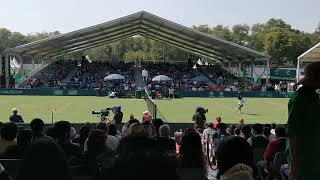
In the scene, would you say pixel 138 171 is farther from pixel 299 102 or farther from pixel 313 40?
pixel 313 40

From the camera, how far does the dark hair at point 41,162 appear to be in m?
4.38

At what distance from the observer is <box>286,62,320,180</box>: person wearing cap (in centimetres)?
537

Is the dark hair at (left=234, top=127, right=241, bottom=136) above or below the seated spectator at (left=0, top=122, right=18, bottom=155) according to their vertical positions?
below

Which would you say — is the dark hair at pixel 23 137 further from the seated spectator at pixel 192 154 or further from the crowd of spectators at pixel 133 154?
the seated spectator at pixel 192 154

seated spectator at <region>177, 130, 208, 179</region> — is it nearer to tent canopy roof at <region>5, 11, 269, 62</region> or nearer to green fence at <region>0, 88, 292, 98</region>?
tent canopy roof at <region>5, 11, 269, 62</region>

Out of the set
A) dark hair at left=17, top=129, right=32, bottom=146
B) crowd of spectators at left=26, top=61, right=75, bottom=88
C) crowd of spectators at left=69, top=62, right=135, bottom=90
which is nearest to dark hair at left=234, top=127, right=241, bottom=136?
dark hair at left=17, top=129, right=32, bottom=146

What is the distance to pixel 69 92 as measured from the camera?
59.7m

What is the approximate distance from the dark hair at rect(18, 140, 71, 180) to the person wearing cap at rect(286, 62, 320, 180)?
2.34 m

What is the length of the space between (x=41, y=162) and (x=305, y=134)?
2574 millimetres

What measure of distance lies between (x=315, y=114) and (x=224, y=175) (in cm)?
166

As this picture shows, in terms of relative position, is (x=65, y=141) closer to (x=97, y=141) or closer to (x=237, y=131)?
(x=97, y=141)


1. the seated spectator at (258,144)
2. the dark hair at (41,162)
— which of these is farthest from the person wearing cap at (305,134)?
the seated spectator at (258,144)

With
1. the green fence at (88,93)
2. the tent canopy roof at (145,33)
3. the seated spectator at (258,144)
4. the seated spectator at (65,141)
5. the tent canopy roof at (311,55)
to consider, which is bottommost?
the seated spectator at (258,144)

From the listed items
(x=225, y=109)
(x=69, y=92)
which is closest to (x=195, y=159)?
(x=225, y=109)
